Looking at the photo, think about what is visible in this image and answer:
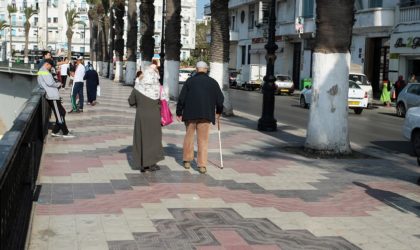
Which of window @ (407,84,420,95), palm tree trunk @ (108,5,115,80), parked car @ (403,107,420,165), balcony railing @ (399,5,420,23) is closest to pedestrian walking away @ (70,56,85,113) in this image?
parked car @ (403,107,420,165)

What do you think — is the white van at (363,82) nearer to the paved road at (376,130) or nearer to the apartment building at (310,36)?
the paved road at (376,130)

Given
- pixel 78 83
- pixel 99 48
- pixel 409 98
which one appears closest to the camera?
pixel 78 83

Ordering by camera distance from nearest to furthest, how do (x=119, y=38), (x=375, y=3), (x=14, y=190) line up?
(x=14, y=190)
(x=375, y=3)
(x=119, y=38)

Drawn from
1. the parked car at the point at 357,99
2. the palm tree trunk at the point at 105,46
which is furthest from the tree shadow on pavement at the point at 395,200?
the palm tree trunk at the point at 105,46

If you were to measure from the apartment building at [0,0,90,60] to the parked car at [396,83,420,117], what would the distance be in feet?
322

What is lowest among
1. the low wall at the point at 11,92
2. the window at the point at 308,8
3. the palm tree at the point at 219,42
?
the low wall at the point at 11,92

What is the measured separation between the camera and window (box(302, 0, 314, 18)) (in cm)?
4860

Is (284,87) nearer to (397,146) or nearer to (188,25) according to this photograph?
(397,146)

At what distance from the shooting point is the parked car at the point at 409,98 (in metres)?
24.2

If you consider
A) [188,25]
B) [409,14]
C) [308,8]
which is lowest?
[409,14]

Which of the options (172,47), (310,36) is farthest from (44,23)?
(172,47)

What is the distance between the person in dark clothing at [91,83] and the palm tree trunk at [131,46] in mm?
18545

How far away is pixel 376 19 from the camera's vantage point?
38.1m

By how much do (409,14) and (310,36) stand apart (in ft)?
43.9
